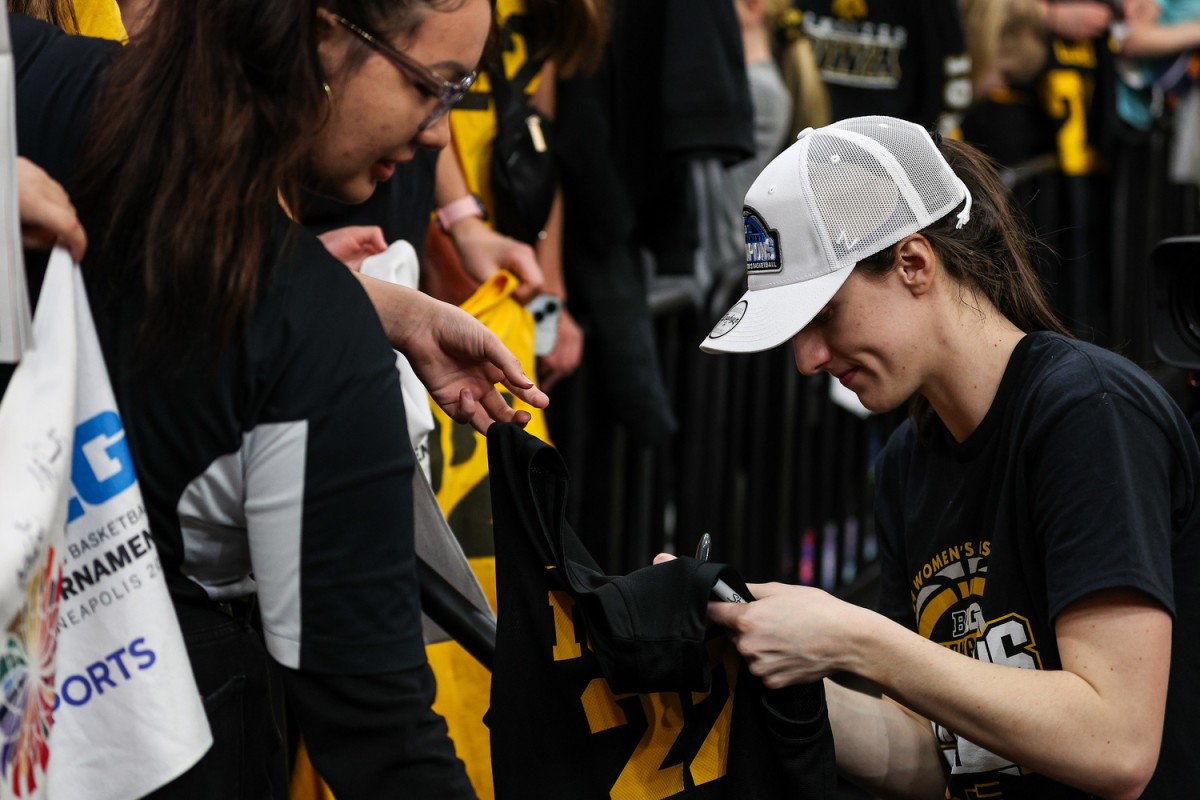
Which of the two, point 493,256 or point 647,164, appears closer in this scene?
point 493,256

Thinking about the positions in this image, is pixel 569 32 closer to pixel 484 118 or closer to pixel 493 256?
pixel 484 118

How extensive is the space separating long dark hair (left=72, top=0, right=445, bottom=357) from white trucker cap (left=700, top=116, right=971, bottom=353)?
80 cm

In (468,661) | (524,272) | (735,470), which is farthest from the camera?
(735,470)

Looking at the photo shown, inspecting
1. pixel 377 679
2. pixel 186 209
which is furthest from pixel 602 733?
pixel 186 209

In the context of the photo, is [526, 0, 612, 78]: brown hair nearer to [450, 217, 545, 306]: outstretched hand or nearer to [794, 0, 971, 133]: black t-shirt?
[450, 217, 545, 306]: outstretched hand

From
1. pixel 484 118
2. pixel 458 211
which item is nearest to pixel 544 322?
pixel 458 211

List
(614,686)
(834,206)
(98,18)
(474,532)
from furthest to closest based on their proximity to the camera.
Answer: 1. (474,532)
2. (98,18)
3. (834,206)
4. (614,686)

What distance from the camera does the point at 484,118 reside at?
3.48m

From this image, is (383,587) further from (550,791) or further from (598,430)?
(598,430)

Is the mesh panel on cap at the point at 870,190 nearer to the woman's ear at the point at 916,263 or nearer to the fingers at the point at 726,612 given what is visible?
the woman's ear at the point at 916,263

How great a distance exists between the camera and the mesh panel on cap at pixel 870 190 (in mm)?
2111

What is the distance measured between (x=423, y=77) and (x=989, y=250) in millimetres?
963

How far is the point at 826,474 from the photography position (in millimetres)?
5289

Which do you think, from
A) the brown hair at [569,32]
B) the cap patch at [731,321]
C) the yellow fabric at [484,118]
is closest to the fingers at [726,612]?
the cap patch at [731,321]
